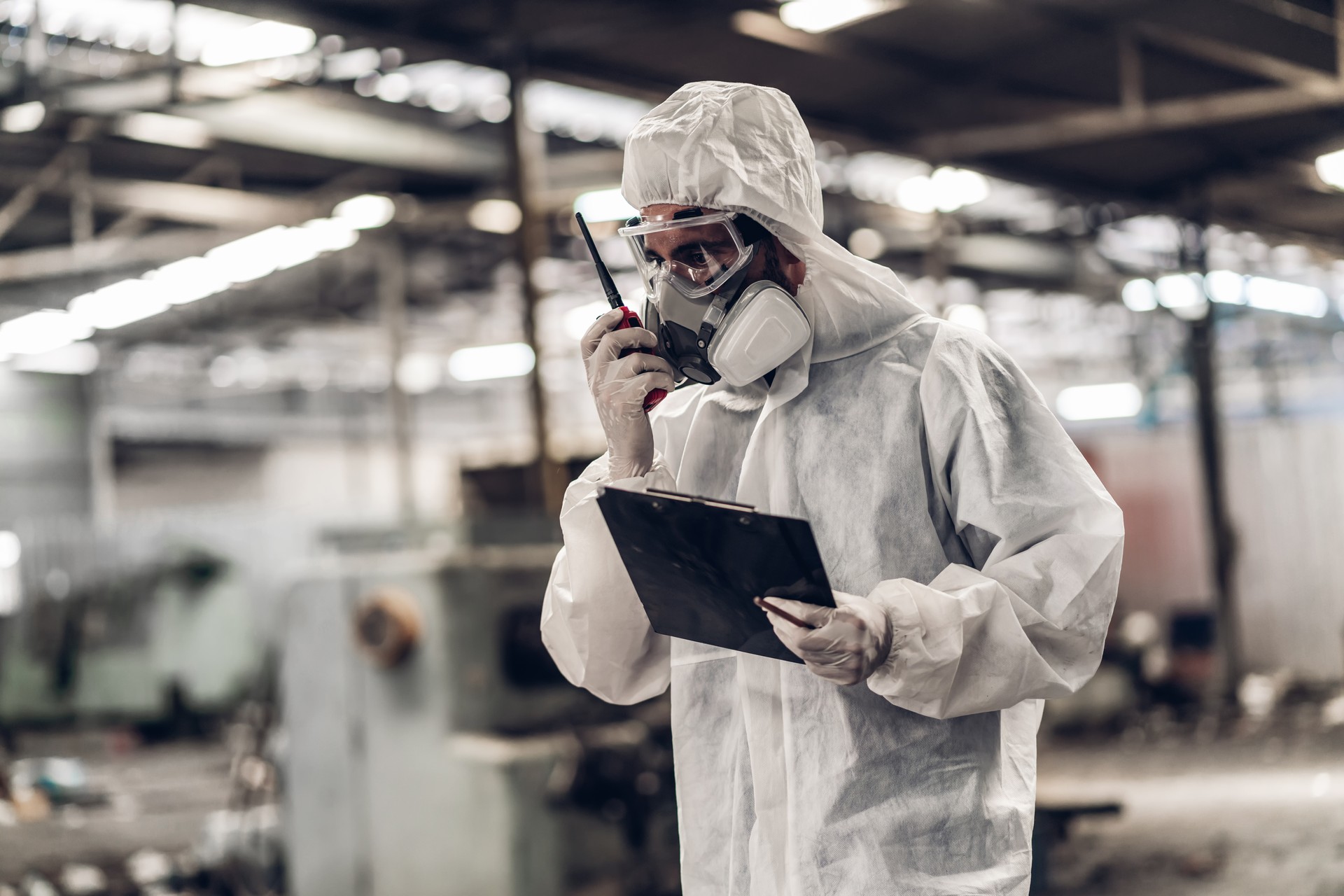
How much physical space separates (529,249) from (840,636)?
5.59 metres

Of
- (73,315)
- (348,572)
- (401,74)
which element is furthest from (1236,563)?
Result: (73,315)

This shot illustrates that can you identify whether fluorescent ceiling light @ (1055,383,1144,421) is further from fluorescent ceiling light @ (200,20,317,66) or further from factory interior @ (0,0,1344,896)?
fluorescent ceiling light @ (200,20,317,66)

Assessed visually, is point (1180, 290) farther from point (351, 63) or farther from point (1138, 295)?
point (351, 63)

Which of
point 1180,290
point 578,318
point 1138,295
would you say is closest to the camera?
point 1180,290

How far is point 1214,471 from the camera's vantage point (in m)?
12.1

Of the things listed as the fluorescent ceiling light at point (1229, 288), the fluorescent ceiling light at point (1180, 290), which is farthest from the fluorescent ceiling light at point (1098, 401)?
the fluorescent ceiling light at point (1229, 288)

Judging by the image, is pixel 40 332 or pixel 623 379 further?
pixel 40 332

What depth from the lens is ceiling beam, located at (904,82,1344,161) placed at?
8.05m

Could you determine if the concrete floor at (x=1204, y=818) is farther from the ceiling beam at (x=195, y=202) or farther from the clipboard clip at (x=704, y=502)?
the ceiling beam at (x=195, y=202)

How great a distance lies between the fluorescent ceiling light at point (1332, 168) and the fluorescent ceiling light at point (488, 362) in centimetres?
1034

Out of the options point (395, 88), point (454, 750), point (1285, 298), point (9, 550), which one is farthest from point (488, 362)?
point (454, 750)

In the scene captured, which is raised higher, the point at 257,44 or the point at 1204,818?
the point at 257,44

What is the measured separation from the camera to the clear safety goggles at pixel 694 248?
155 cm

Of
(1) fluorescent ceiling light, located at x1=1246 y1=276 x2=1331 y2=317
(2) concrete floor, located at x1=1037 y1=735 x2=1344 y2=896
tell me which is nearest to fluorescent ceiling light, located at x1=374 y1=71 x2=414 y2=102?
(2) concrete floor, located at x1=1037 y1=735 x2=1344 y2=896
